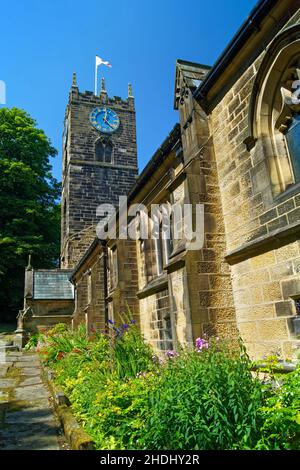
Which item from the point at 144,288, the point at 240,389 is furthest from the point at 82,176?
the point at 240,389

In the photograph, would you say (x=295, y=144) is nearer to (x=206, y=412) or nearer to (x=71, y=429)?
(x=206, y=412)

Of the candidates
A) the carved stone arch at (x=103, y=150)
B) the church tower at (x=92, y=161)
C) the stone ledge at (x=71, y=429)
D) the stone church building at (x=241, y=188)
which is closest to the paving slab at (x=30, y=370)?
the stone church building at (x=241, y=188)

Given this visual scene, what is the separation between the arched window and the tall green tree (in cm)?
641

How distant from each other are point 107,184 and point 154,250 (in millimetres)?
15506

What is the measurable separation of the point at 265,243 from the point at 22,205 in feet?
80.2

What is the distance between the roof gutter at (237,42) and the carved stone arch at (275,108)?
0.53 metres

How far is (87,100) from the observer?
2483cm

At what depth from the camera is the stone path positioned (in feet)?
12.7

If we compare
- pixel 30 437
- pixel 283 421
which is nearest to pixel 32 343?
pixel 30 437

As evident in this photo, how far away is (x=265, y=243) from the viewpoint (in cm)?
449

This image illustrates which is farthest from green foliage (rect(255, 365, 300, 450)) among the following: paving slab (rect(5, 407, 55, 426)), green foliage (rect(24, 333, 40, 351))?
green foliage (rect(24, 333, 40, 351))

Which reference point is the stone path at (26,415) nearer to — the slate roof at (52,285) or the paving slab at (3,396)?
the paving slab at (3,396)

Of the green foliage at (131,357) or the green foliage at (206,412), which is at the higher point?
the green foliage at (131,357)

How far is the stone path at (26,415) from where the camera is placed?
387cm
